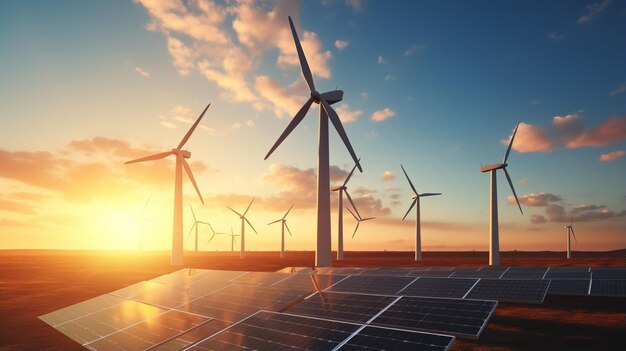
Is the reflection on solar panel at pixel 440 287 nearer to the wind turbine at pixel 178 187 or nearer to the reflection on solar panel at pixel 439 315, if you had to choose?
the reflection on solar panel at pixel 439 315

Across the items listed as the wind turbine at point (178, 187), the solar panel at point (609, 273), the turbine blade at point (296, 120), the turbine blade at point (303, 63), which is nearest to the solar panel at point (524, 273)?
the solar panel at point (609, 273)

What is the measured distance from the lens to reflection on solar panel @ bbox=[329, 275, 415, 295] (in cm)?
2116

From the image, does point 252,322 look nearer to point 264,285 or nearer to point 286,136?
point 264,285

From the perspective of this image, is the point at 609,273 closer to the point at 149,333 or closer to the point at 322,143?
the point at 149,333

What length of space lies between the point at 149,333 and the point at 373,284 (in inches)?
505

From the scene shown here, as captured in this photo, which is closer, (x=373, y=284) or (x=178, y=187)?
(x=373, y=284)

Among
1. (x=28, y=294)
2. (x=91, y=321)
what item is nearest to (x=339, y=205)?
(x=28, y=294)

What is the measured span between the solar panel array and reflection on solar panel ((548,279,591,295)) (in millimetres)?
47

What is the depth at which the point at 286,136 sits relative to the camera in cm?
4638

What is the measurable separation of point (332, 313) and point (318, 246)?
78.9ft

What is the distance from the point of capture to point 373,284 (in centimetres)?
2252

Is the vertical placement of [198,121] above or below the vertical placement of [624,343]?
above

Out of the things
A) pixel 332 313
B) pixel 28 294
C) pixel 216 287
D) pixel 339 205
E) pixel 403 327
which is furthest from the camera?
pixel 339 205

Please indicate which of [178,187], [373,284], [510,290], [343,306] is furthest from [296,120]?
[178,187]
